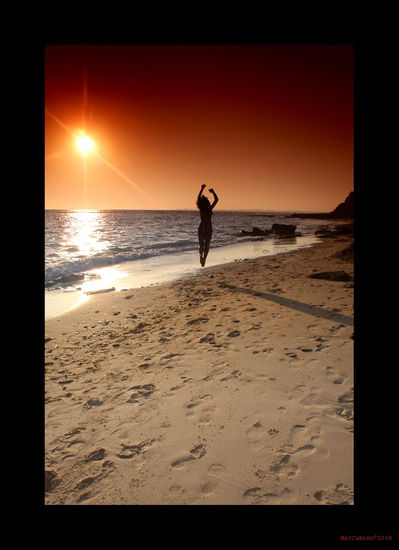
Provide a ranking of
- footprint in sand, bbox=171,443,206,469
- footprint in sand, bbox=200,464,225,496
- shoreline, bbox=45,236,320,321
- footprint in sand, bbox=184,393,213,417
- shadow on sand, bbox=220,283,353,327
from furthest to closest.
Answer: shoreline, bbox=45,236,320,321, shadow on sand, bbox=220,283,353,327, footprint in sand, bbox=184,393,213,417, footprint in sand, bbox=171,443,206,469, footprint in sand, bbox=200,464,225,496

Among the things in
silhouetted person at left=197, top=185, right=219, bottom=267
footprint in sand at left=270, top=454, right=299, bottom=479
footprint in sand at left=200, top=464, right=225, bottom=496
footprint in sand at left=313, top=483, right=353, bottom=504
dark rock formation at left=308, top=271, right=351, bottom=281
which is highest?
silhouetted person at left=197, top=185, right=219, bottom=267

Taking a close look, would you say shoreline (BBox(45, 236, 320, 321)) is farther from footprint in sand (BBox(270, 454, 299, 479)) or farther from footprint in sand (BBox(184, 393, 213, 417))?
footprint in sand (BBox(270, 454, 299, 479))

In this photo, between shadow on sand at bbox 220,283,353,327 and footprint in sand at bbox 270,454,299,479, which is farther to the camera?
shadow on sand at bbox 220,283,353,327

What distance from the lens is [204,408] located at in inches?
138

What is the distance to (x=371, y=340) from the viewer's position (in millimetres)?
1134

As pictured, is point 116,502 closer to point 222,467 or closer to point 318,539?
point 222,467

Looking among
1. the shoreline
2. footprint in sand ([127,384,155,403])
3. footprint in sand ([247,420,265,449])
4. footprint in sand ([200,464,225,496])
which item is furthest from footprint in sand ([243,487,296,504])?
the shoreline

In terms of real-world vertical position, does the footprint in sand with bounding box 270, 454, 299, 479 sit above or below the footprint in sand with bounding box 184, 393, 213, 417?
below

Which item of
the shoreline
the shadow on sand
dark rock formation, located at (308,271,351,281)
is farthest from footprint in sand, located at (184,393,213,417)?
dark rock formation, located at (308,271,351,281)

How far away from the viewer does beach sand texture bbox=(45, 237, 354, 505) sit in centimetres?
250

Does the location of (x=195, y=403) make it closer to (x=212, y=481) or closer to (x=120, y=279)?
(x=212, y=481)

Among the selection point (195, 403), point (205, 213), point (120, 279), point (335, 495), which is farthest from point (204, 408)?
point (120, 279)

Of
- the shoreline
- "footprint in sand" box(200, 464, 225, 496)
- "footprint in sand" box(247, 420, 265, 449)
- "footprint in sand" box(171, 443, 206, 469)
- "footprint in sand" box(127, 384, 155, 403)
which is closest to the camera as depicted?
"footprint in sand" box(200, 464, 225, 496)

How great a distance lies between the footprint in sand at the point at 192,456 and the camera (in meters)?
2.72
